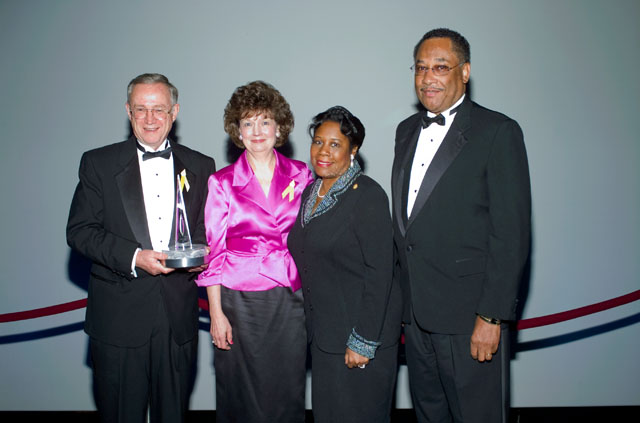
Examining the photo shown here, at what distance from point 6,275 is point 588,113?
4.64 metres

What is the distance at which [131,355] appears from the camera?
2523 millimetres

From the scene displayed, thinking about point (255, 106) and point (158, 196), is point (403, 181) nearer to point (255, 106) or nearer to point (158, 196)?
point (255, 106)

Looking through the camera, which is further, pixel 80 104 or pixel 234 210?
pixel 80 104

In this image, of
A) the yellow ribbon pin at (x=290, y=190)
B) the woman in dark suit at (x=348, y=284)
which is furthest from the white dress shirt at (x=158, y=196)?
the woman in dark suit at (x=348, y=284)

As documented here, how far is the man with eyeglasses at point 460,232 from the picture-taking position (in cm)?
213

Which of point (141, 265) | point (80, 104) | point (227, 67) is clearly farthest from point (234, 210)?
point (80, 104)

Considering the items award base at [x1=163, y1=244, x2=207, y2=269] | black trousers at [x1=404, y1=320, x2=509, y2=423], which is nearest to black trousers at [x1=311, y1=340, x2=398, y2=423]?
black trousers at [x1=404, y1=320, x2=509, y2=423]

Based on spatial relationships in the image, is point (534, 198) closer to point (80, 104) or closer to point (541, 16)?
point (541, 16)

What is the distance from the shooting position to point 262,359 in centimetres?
271

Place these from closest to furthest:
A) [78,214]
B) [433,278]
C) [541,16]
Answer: [433,278] → [78,214] → [541,16]

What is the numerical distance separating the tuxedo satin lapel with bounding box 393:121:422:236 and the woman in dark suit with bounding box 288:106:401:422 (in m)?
0.12

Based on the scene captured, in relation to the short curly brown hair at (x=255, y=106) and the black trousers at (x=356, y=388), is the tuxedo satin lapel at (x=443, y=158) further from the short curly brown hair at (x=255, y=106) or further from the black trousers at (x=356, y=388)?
the short curly brown hair at (x=255, y=106)

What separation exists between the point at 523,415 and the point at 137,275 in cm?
328

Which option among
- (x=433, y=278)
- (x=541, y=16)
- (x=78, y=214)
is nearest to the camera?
(x=433, y=278)
